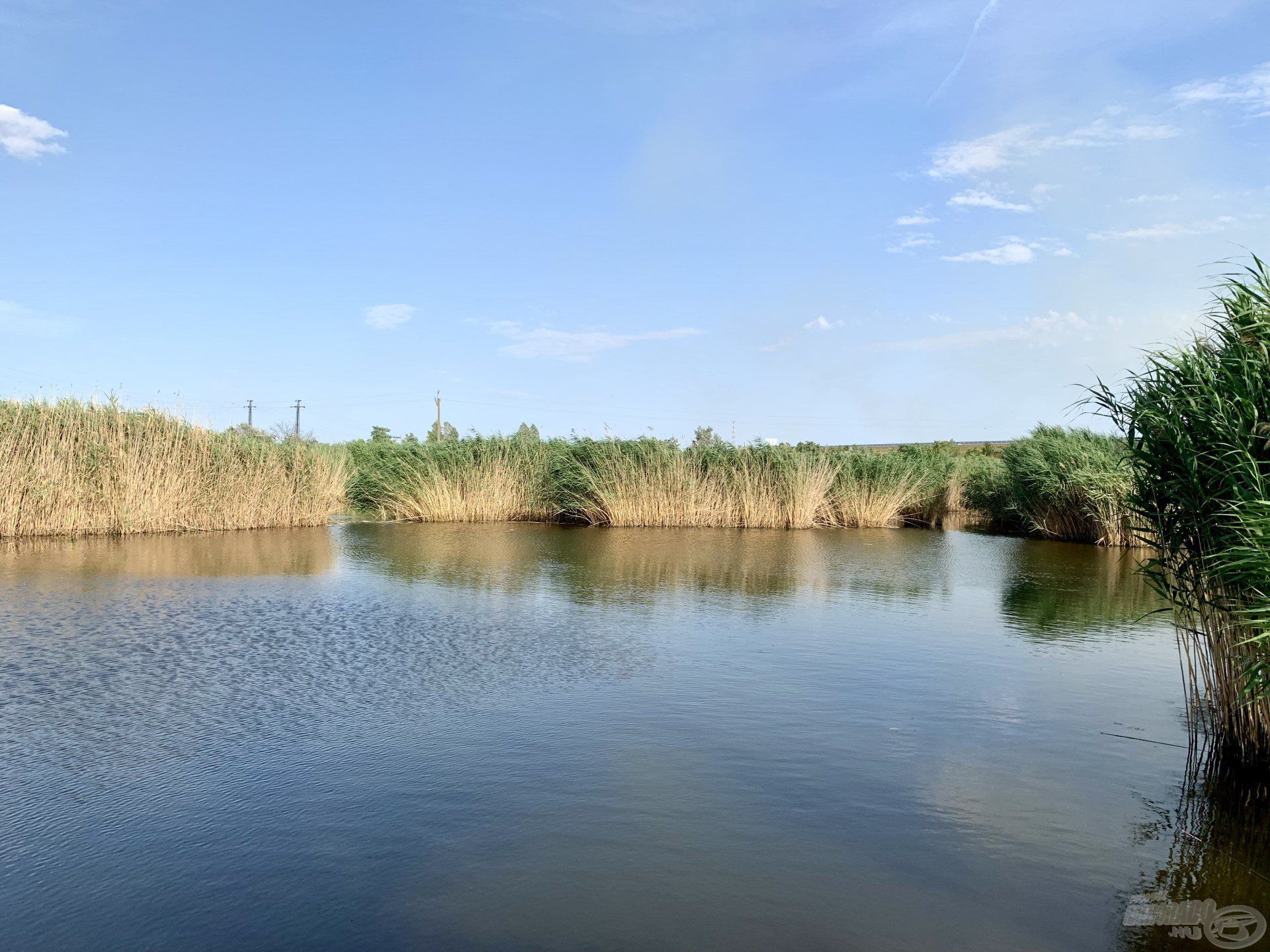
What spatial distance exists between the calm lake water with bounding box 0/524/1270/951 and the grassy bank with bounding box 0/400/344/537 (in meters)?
7.29

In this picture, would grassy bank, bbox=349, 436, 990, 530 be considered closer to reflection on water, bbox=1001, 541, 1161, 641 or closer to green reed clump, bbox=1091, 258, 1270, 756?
reflection on water, bbox=1001, 541, 1161, 641

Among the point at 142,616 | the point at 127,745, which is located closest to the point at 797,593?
the point at 142,616

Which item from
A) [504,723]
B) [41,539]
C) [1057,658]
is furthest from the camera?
[41,539]

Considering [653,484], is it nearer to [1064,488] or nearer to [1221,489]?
[1064,488]

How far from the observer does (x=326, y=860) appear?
352 cm

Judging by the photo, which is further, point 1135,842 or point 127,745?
point 127,745

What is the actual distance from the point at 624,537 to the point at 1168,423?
14.3 metres

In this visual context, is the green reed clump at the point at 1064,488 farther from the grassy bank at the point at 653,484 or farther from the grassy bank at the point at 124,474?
the grassy bank at the point at 124,474

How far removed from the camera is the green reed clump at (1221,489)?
4230 millimetres

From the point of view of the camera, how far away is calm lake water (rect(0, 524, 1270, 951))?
10.5 ft

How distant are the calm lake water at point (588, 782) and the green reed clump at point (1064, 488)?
32.1 ft

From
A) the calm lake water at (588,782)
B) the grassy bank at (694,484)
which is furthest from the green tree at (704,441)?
the calm lake water at (588,782)

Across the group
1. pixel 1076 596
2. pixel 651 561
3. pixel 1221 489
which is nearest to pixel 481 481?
pixel 651 561

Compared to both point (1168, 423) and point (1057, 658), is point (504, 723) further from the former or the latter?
point (1057, 658)
